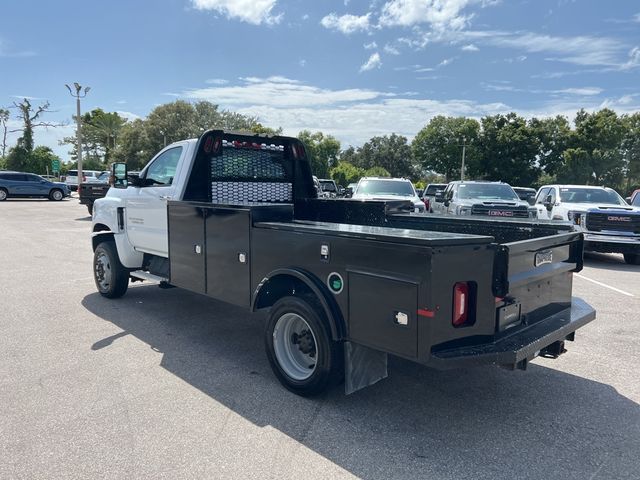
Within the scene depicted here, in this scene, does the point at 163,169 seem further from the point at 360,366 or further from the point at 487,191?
the point at 487,191

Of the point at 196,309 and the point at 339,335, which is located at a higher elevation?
the point at 339,335

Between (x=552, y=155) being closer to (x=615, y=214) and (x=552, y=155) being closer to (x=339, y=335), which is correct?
(x=615, y=214)

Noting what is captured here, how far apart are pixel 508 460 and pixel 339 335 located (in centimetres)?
139

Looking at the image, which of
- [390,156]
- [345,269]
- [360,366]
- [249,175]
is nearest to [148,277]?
[249,175]

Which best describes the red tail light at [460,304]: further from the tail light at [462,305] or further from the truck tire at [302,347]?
the truck tire at [302,347]

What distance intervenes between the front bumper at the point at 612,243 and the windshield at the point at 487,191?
2.88m

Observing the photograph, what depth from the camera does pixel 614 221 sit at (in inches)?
464

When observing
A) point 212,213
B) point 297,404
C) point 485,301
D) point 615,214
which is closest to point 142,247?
point 212,213

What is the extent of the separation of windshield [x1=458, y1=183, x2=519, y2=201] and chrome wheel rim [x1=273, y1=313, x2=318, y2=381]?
1131 centimetres

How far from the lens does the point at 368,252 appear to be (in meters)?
3.53

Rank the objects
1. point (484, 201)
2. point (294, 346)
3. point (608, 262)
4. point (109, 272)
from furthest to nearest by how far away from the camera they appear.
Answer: point (484, 201) < point (608, 262) < point (109, 272) < point (294, 346)

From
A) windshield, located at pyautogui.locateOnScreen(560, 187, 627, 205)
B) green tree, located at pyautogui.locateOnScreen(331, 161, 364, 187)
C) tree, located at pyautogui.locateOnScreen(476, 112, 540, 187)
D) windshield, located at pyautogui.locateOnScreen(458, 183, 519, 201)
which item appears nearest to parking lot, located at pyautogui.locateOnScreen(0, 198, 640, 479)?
windshield, located at pyautogui.locateOnScreen(560, 187, 627, 205)

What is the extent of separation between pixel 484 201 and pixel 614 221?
10.1 ft

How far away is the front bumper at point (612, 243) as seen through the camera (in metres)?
11.6
